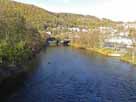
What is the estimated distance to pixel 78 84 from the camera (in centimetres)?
3791

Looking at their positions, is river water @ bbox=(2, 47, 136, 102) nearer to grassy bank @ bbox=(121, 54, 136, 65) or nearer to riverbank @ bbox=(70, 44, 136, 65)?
grassy bank @ bbox=(121, 54, 136, 65)

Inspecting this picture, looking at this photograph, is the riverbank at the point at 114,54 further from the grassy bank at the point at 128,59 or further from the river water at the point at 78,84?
the river water at the point at 78,84

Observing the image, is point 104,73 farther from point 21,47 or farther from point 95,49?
point 95,49

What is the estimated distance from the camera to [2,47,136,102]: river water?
3139 centimetres

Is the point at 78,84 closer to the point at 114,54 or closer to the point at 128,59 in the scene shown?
the point at 128,59

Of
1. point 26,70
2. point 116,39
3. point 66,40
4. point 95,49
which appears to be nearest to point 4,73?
point 26,70

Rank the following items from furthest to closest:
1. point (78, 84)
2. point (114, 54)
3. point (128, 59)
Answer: point (114, 54) < point (128, 59) < point (78, 84)

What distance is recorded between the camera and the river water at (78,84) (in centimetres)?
3139

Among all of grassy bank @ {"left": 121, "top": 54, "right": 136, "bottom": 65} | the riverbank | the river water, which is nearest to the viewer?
the river water

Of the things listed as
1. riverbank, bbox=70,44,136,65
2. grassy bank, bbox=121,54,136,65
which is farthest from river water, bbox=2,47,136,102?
riverbank, bbox=70,44,136,65

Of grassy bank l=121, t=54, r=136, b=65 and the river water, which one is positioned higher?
grassy bank l=121, t=54, r=136, b=65

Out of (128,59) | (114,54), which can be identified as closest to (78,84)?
(128,59)

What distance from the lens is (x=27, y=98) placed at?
30656 millimetres

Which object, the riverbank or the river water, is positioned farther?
the riverbank
